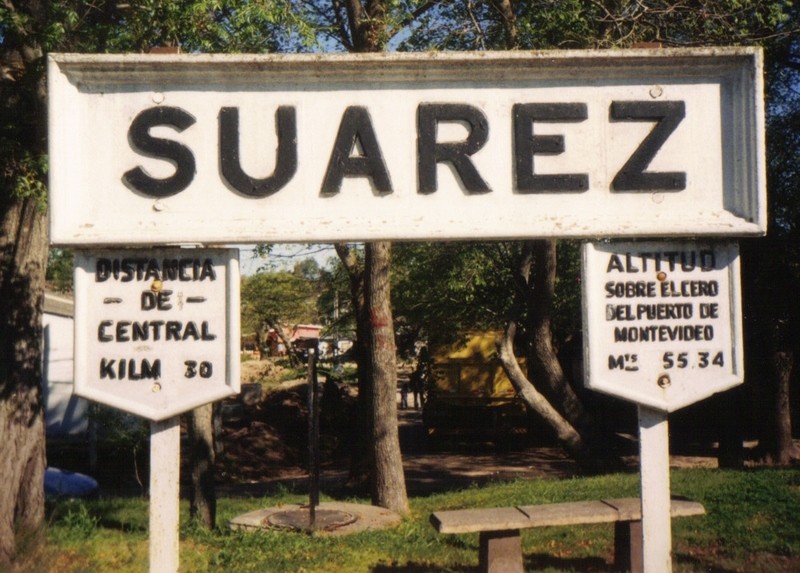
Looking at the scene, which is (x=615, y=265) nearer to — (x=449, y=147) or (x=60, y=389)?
(x=449, y=147)

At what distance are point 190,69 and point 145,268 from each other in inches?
29.7

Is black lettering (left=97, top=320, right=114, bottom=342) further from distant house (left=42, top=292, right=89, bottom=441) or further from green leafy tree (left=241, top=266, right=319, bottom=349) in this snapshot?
green leafy tree (left=241, top=266, right=319, bottom=349)

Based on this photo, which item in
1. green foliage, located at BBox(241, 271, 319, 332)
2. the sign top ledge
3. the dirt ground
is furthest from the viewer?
green foliage, located at BBox(241, 271, 319, 332)

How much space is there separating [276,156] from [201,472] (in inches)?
321

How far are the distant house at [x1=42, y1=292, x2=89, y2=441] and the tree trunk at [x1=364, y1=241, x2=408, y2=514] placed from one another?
31.8 feet

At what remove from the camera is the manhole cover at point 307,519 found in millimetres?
9734

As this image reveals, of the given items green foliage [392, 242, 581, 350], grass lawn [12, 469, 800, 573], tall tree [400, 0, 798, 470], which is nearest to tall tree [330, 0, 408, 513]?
grass lawn [12, 469, 800, 573]

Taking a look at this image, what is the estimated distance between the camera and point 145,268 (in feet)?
9.69

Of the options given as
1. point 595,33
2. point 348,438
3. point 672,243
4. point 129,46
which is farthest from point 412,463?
point 672,243

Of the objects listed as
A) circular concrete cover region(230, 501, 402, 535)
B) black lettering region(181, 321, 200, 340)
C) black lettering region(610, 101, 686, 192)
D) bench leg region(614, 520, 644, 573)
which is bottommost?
circular concrete cover region(230, 501, 402, 535)

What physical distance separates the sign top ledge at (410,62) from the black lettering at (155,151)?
156mm

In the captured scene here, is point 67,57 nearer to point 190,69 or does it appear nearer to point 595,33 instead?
point 190,69

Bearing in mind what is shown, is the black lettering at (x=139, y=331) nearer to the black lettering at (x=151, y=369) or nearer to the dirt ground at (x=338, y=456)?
the black lettering at (x=151, y=369)

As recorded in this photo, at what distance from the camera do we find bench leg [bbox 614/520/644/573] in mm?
6164
